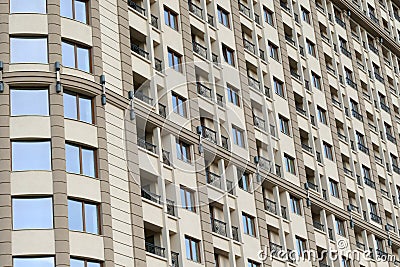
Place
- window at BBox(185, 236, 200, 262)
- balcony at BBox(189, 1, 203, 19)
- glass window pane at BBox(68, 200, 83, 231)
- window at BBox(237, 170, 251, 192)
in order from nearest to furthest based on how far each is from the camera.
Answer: glass window pane at BBox(68, 200, 83, 231)
window at BBox(185, 236, 200, 262)
window at BBox(237, 170, 251, 192)
balcony at BBox(189, 1, 203, 19)

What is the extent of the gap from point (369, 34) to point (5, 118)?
4429cm

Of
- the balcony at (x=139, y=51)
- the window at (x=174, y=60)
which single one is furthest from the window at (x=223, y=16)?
the balcony at (x=139, y=51)

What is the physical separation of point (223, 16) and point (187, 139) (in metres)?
11.9

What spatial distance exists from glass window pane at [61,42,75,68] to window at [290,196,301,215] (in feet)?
63.2

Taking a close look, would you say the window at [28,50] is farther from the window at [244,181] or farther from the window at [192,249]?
the window at [244,181]

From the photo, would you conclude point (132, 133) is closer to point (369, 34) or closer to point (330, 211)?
point (330, 211)

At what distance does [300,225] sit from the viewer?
61250 mm

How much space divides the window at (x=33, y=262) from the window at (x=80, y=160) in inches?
179

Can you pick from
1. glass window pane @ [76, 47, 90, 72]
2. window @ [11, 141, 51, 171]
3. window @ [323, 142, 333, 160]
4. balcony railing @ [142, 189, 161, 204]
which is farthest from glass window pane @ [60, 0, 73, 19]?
window @ [323, 142, 333, 160]

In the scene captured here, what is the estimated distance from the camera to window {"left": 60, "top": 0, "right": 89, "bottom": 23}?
162 ft

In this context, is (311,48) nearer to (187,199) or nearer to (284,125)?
(284,125)

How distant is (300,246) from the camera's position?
199ft

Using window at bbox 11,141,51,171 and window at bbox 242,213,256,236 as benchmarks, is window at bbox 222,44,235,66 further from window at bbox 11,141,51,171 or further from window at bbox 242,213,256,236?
window at bbox 11,141,51,171

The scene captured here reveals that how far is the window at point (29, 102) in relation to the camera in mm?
46281
